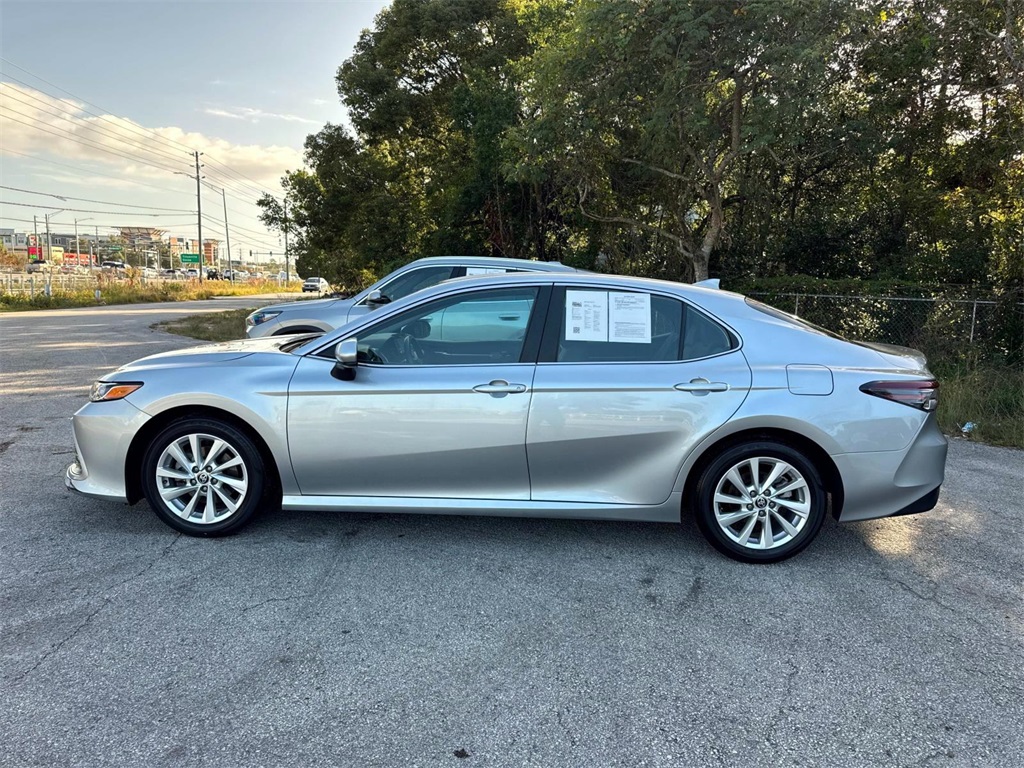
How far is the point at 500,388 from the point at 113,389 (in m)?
2.35

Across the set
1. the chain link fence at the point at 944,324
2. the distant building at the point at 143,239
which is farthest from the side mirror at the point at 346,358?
the distant building at the point at 143,239

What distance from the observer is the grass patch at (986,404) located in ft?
23.5

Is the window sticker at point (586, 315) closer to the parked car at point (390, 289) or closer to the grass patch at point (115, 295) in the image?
the parked car at point (390, 289)

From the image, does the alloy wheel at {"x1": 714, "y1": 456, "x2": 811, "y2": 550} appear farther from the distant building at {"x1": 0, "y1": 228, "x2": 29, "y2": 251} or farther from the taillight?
the distant building at {"x1": 0, "y1": 228, "x2": 29, "y2": 251}

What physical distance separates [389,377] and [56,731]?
84.7 inches

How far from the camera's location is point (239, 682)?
2645 mm

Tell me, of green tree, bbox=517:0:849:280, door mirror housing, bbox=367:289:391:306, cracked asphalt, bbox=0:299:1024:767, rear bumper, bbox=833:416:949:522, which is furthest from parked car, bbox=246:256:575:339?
rear bumper, bbox=833:416:949:522

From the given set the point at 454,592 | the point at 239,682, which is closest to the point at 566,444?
the point at 454,592

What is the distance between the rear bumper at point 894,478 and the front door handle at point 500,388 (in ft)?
5.90

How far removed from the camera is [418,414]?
3746 mm

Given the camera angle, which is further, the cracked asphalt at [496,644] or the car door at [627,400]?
the car door at [627,400]

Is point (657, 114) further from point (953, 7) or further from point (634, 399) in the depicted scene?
point (634, 399)

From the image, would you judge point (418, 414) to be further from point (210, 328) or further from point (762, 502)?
point (210, 328)

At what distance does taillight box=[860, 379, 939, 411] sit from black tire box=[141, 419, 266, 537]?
3528 mm
